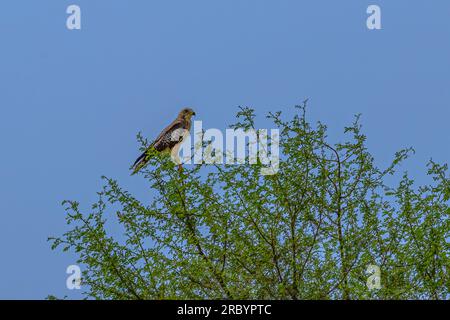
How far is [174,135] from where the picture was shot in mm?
14922

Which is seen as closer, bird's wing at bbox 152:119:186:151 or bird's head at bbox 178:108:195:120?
bird's wing at bbox 152:119:186:151

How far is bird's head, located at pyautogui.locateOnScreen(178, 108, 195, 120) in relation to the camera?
52.9 ft

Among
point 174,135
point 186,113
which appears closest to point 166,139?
point 174,135

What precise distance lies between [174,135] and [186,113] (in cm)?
133

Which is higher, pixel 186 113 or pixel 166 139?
pixel 186 113

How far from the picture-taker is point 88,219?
10.5 metres

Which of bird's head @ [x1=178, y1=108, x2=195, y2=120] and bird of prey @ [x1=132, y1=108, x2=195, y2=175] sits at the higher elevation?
bird's head @ [x1=178, y1=108, x2=195, y2=120]

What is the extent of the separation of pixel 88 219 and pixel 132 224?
63 centimetres

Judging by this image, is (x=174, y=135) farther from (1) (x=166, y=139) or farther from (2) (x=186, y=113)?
(2) (x=186, y=113)

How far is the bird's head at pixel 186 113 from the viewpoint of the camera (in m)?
16.1

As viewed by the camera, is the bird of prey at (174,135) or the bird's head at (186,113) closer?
the bird of prey at (174,135)

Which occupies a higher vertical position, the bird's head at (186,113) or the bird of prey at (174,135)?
the bird's head at (186,113)

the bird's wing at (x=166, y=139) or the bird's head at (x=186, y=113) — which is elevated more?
the bird's head at (x=186, y=113)
